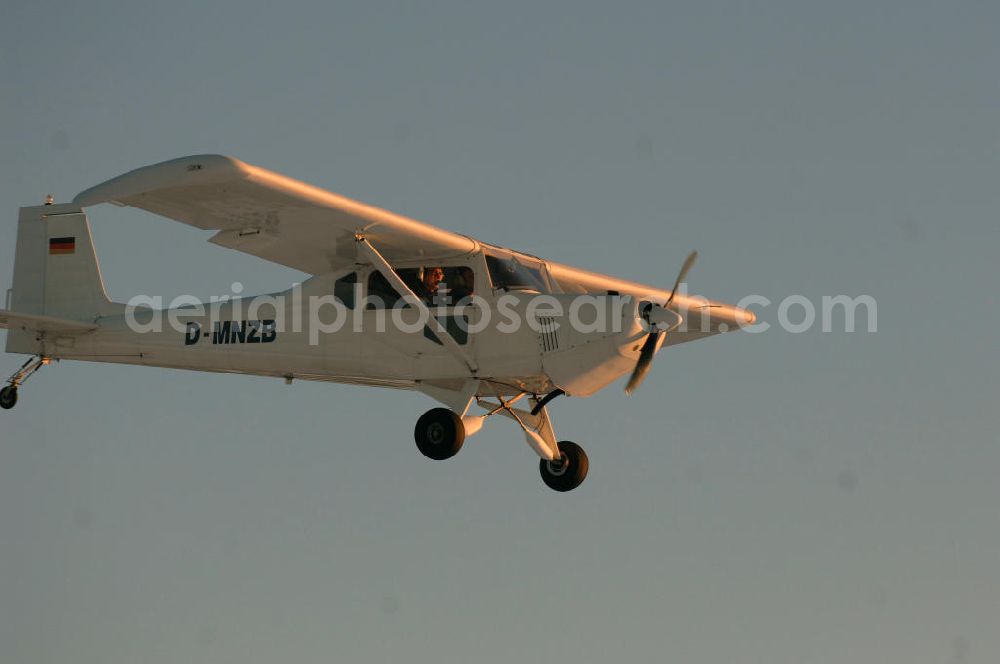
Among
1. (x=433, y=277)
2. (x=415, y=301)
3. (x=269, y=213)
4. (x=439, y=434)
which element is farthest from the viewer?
(x=433, y=277)

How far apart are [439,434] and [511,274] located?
200cm

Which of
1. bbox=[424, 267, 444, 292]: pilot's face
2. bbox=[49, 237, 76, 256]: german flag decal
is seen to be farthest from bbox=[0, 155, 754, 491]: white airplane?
bbox=[49, 237, 76, 256]: german flag decal

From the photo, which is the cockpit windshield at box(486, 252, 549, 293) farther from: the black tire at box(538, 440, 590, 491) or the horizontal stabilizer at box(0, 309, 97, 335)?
the horizontal stabilizer at box(0, 309, 97, 335)

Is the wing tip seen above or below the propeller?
above

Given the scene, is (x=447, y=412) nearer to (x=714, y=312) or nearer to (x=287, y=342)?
(x=287, y=342)

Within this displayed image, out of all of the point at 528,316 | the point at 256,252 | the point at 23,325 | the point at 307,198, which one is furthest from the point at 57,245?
the point at 528,316

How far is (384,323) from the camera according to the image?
18.0m

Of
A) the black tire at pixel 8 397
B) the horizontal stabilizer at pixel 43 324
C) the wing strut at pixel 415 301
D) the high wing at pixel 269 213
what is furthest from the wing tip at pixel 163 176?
the black tire at pixel 8 397

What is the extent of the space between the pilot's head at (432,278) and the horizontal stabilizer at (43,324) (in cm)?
447

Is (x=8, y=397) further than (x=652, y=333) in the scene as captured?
Yes

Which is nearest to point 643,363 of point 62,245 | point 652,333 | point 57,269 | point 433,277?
point 652,333

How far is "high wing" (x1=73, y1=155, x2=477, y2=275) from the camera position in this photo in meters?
15.2

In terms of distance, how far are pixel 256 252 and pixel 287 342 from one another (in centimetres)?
120

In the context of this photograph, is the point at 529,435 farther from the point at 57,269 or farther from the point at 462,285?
the point at 57,269
